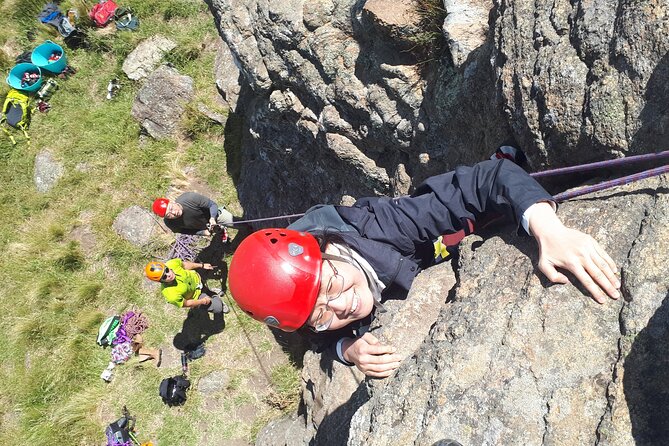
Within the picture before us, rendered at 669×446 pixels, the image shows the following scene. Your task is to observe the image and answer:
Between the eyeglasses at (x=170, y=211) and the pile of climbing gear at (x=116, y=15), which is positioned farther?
the pile of climbing gear at (x=116, y=15)

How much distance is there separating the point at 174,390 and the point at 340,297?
5.11m

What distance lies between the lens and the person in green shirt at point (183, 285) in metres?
6.80

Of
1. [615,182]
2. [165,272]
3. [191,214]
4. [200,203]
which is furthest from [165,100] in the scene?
[615,182]

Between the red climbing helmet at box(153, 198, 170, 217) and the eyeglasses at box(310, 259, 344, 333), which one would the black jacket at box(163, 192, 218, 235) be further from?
the eyeglasses at box(310, 259, 344, 333)

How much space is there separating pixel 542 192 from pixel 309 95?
10.5 feet

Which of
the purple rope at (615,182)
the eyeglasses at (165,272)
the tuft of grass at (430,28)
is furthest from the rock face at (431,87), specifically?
the eyeglasses at (165,272)

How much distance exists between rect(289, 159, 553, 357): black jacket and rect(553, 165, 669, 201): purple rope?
7.8 inches

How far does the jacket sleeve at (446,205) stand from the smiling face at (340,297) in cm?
27

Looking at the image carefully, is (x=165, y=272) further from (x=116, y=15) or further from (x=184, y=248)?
(x=116, y=15)

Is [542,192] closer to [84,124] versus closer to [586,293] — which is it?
[586,293]

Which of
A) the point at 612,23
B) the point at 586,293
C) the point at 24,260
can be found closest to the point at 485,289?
the point at 586,293

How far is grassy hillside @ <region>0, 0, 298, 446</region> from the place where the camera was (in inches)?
286

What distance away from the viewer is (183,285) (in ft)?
23.2

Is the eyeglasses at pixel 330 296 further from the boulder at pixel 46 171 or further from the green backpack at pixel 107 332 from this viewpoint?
the boulder at pixel 46 171
